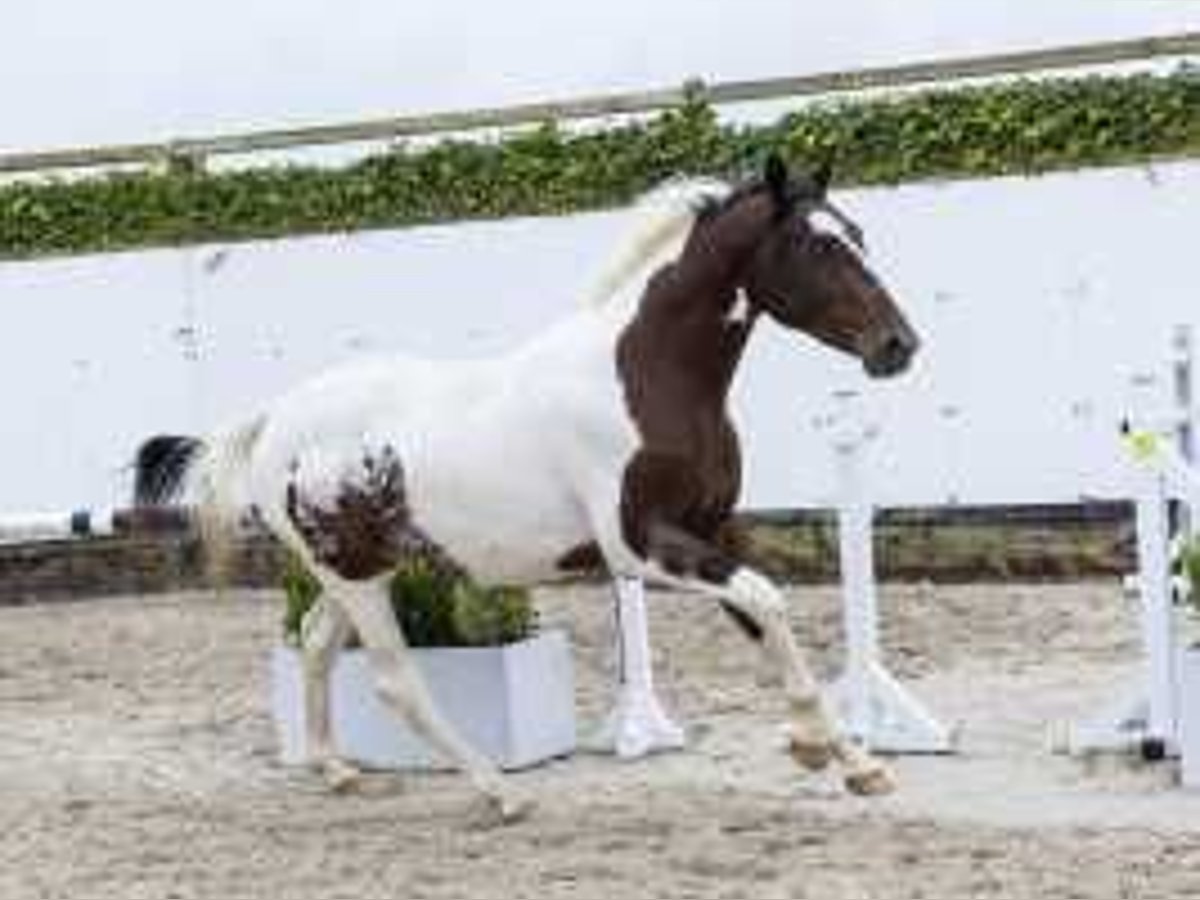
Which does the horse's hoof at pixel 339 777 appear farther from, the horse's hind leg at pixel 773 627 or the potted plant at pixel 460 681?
the horse's hind leg at pixel 773 627

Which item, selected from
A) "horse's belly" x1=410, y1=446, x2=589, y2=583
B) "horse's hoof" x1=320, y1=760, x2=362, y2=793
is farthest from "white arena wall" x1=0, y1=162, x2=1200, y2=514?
"horse's belly" x1=410, y1=446, x2=589, y2=583

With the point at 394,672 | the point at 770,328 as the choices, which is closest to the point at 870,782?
the point at 394,672

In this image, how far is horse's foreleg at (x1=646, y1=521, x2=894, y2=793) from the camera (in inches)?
272

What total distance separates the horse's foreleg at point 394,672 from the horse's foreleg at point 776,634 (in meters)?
0.94

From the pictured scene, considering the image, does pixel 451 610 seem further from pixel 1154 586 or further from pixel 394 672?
pixel 1154 586

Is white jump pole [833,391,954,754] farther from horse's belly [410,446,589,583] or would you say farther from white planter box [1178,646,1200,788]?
horse's belly [410,446,589,583]

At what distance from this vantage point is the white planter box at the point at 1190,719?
7012mm

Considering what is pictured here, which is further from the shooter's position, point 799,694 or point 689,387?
point 689,387

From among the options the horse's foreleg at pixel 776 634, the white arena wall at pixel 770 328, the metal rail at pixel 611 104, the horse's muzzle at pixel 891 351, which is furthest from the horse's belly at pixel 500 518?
the metal rail at pixel 611 104

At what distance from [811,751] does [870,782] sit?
0.18 m

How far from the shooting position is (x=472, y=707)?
27.2ft

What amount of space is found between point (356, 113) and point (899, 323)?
25.0ft

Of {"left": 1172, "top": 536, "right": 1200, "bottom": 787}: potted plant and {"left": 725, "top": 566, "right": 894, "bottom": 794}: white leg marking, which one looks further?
{"left": 1172, "top": 536, "right": 1200, "bottom": 787}: potted plant

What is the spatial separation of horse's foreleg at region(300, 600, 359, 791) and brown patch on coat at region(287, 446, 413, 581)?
0.29 metres
